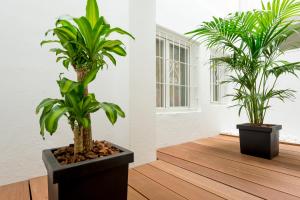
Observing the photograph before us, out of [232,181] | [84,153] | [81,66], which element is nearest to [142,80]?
[81,66]

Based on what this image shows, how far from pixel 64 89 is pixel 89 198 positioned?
1.50 ft

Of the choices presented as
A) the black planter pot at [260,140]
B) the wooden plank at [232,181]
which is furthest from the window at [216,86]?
the wooden plank at [232,181]

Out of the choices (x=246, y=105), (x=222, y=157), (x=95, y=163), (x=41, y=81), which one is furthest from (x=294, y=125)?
(x=41, y=81)

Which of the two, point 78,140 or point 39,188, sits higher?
point 78,140

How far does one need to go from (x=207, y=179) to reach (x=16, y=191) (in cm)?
128

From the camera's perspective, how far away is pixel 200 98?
270 centimetres

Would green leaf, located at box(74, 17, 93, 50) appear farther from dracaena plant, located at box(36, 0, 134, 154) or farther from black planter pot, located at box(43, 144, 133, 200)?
black planter pot, located at box(43, 144, 133, 200)

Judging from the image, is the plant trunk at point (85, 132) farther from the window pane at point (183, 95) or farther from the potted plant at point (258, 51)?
the window pane at point (183, 95)

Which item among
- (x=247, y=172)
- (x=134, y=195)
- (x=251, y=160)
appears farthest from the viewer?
(x=251, y=160)

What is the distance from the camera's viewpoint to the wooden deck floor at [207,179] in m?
1.04

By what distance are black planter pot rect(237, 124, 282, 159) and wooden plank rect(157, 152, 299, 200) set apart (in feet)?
2.23

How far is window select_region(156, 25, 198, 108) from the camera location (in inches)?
91.7

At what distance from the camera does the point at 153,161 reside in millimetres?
1632

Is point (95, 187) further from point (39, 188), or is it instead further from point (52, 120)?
point (39, 188)
